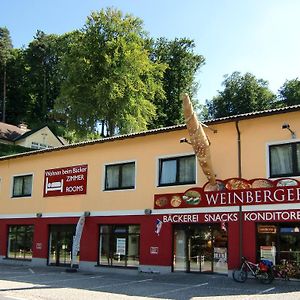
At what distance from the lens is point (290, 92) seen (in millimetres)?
54094

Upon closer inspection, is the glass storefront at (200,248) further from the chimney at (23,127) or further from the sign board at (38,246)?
the chimney at (23,127)

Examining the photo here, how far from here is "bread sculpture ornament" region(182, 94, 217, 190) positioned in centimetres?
1598

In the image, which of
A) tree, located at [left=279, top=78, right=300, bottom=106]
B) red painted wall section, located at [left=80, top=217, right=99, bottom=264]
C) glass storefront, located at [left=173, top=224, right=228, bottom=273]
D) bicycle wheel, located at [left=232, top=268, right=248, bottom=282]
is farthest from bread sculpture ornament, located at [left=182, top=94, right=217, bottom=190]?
tree, located at [left=279, top=78, right=300, bottom=106]

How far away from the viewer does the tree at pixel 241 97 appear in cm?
5450

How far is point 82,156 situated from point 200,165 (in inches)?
306

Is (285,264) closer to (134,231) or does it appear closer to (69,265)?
(134,231)

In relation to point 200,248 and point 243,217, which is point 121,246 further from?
point 243,217

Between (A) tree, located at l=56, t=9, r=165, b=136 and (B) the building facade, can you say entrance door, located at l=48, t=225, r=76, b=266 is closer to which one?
(B) the building facade

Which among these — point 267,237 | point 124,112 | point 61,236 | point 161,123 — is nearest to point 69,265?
point 61,236

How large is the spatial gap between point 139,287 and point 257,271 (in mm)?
3971

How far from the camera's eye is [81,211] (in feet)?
74.6

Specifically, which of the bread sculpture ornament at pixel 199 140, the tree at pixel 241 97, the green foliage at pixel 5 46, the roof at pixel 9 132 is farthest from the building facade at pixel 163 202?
the green foliage at pixel 5 46

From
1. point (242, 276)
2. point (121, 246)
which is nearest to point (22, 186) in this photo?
point (121, 246)

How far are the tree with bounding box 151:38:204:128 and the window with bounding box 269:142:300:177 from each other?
1215 inches
